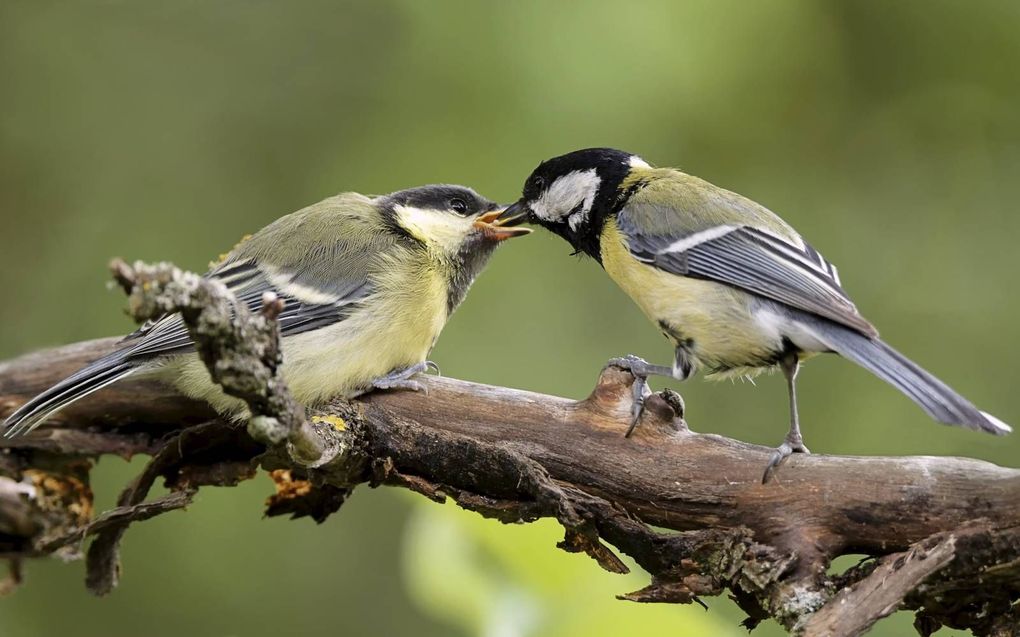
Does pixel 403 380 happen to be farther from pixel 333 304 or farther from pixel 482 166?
pixel 482 166

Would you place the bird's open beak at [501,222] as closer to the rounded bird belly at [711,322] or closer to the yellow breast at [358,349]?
the yellow breast at [358,349]

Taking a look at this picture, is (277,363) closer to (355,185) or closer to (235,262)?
(235,262)

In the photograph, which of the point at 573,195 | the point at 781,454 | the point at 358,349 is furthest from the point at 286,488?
the point at 781,454

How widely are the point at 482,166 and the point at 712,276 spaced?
1362mm

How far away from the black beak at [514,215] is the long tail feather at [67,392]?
117cm

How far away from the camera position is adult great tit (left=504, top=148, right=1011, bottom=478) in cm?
220

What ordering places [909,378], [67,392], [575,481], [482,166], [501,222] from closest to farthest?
[909,378]
[575,481]
[67,392]
[501,222]
[482,166]

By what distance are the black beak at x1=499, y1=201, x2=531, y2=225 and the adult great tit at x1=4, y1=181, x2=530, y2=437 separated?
147 millimetres

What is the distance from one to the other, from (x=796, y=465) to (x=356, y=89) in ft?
8.31

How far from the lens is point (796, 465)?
2.04 meters

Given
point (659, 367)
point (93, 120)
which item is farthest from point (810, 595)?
point (93, 120)

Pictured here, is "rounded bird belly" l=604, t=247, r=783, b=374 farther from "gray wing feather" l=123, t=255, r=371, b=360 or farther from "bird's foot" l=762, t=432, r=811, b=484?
"gray wing feather" l=123, t=255, r=371, b=360

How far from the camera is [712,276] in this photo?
7.95ft

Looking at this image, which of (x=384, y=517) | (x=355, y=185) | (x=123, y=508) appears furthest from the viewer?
(x=384, y=517)
